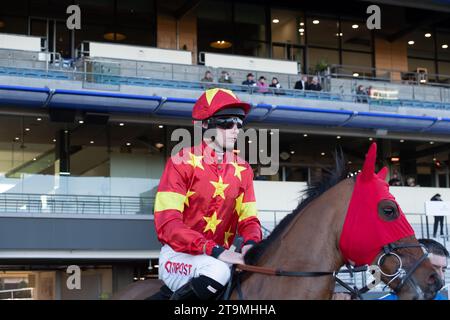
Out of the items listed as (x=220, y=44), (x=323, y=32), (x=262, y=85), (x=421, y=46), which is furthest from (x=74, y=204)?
(x=421, y=46)

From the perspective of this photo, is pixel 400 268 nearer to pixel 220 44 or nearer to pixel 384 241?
pixel 384 241

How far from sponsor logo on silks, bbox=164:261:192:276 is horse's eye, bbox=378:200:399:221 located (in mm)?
1273

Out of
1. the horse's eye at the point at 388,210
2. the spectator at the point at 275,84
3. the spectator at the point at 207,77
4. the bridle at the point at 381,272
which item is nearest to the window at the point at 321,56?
the spectator at the point at 275,84

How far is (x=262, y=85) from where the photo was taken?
23.4 metres

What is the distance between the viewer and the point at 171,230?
4520mm

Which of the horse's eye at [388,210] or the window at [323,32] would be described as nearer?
the horse's eye at [388,210]

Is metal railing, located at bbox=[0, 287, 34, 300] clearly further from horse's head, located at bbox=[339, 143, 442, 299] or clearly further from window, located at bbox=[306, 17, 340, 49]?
horse's head, located at bbox=[339, 143, 442, 299]

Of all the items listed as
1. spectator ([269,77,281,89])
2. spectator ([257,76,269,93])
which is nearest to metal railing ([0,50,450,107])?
spectator ([257,76,269,93])

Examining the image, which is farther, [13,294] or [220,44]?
[220,44]

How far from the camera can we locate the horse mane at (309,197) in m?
4.45

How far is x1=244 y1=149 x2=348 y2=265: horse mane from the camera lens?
445cm

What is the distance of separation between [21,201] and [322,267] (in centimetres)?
1637

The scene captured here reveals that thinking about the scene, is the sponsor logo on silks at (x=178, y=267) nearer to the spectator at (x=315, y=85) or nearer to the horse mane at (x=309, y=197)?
the horse mane at (x=309, y=197)

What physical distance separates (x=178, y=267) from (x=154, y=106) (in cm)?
1732
